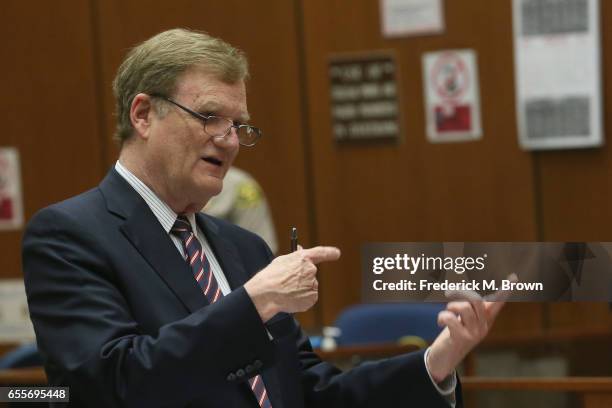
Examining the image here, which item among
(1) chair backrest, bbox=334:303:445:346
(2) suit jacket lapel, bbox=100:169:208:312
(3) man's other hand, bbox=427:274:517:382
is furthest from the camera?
(1) chair backrest, bbox=334:303:445:346

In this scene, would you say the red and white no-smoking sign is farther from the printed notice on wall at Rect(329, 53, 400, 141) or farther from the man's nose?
the man's nose

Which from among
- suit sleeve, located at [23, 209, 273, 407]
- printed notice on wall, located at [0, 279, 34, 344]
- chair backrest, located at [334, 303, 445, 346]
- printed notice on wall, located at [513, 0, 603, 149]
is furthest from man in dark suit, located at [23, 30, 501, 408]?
printed notice on wall, located at [0, 279, 34, 344]

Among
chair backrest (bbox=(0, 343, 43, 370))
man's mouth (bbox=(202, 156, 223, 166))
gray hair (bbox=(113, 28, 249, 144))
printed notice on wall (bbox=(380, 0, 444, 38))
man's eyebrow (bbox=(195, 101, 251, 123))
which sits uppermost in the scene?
printed notice on wall (bbox=(380, 0, 444, 38))

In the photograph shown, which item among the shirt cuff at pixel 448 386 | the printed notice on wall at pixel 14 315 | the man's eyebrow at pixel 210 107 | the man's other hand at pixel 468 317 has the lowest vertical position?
the printed notice on wall at pixel 14 315

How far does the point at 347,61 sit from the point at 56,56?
1.89 metres

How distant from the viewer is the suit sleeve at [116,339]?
1936 mm

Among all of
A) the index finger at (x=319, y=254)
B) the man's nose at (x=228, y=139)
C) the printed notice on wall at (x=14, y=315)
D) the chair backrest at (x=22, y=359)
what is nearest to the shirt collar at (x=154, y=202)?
the man's nose at (x=228, y=139)

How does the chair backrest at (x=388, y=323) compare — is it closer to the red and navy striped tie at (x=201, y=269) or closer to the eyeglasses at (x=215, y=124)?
the red and navy striped tie at (x=201, y=269)

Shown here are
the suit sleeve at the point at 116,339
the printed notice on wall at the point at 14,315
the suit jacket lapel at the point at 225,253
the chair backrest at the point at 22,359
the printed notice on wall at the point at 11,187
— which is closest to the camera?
the suit sleeve at the point at 116,339

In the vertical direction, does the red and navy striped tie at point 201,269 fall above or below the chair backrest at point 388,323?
above

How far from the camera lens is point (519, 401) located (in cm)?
327

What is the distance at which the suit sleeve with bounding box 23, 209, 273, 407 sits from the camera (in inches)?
76.2

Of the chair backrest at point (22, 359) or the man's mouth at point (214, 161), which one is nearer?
the man's mouth at point (214, 161)

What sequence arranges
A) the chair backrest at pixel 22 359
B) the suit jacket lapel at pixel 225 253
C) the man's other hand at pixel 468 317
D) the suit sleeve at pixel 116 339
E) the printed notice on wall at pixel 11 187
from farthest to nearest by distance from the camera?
the printed notice on wall at pixel 11 187
the chair backrest at pixel 22 359
the suit jacket lapel at pixel 225 253
the man's other hand at pixel 468 317
the suit sleeve at pixel 116 339
